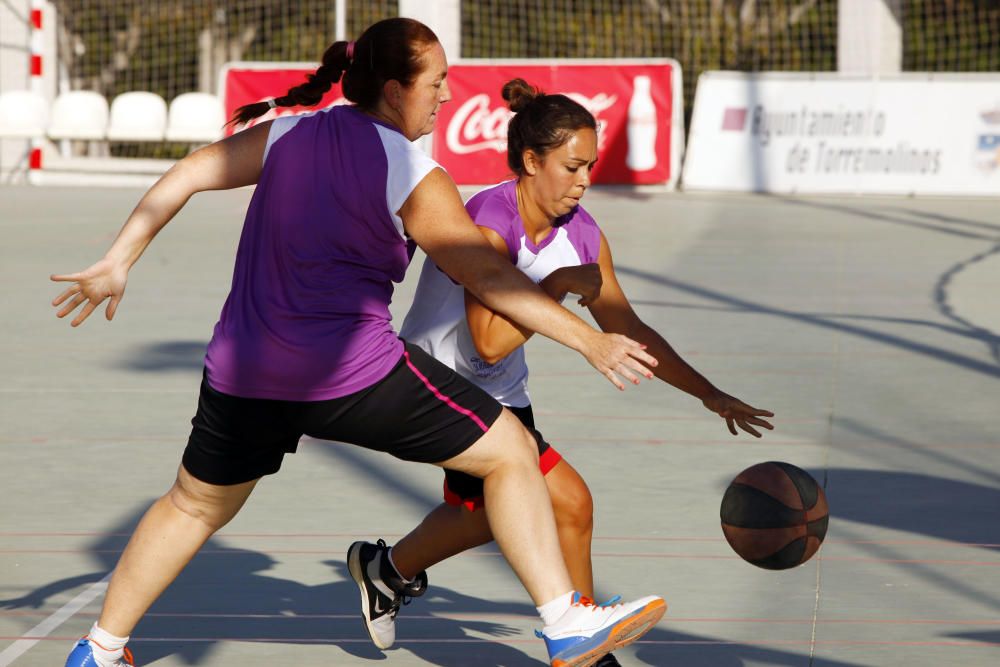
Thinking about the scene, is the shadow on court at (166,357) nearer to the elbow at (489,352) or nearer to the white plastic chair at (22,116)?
the elbow at (489,352)

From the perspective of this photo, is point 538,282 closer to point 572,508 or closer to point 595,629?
point 572,508

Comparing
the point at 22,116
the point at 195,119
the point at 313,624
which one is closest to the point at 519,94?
the point at 313,624

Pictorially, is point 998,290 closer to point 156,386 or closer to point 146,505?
point 156,386

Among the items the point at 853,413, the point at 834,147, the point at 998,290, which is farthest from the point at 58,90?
the point at 853,413

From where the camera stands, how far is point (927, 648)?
4668 millimetres

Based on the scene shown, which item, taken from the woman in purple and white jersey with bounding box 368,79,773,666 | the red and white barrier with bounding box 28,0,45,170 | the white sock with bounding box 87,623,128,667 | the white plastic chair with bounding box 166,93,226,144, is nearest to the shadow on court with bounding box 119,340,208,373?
the woman in purple and white jersey with bounding box 368,79,773,666

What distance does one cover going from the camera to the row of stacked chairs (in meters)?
21.7

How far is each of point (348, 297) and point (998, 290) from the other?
935 cm

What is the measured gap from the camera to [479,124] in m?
21.0

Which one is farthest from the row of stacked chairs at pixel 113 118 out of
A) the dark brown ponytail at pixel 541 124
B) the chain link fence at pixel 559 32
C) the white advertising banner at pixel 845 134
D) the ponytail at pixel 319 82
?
the ponytail at pixel 319 82

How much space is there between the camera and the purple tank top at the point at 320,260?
3861mm

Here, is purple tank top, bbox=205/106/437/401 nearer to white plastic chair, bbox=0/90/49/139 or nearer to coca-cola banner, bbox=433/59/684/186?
coca-cola banner, bbox=433/59/684/186

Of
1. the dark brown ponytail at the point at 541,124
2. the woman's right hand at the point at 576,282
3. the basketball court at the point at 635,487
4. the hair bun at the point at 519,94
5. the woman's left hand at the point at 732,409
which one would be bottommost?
the basketball court at the point at 635,487

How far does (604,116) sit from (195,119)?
529 cm
